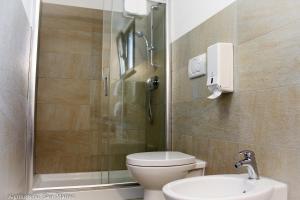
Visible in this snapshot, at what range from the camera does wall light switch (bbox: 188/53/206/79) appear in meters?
1.65

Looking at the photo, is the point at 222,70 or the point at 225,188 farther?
the point at 222,70

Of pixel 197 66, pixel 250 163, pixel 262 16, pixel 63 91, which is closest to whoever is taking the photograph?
pixel 250 163

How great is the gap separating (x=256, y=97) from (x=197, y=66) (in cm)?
57

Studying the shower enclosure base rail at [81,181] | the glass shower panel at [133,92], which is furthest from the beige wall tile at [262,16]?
the shower enclosure base rail at [81,181]

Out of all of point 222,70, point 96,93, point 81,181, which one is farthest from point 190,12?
point 81,181

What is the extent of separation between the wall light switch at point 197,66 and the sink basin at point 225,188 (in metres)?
0.73

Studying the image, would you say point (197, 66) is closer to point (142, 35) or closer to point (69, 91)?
point (142, 35)

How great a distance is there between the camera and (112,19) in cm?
216

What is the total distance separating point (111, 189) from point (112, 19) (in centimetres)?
137

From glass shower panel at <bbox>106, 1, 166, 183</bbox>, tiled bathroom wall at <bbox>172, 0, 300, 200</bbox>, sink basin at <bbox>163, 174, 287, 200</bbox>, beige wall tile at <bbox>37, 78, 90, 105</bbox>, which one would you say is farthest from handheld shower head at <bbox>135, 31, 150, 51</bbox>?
sink basin at <bbox>163, 174, 287, 200</bbox>

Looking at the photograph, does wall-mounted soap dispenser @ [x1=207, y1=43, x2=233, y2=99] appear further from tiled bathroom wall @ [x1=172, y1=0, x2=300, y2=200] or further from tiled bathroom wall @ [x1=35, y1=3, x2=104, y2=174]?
tiled bathroom wall @ [x1=35, y1=3, x2=104, y2=174]

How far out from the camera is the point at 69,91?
96.2 inches

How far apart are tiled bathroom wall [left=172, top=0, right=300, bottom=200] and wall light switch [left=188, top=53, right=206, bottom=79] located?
5 cm

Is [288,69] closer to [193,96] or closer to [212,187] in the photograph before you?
[212,187]
